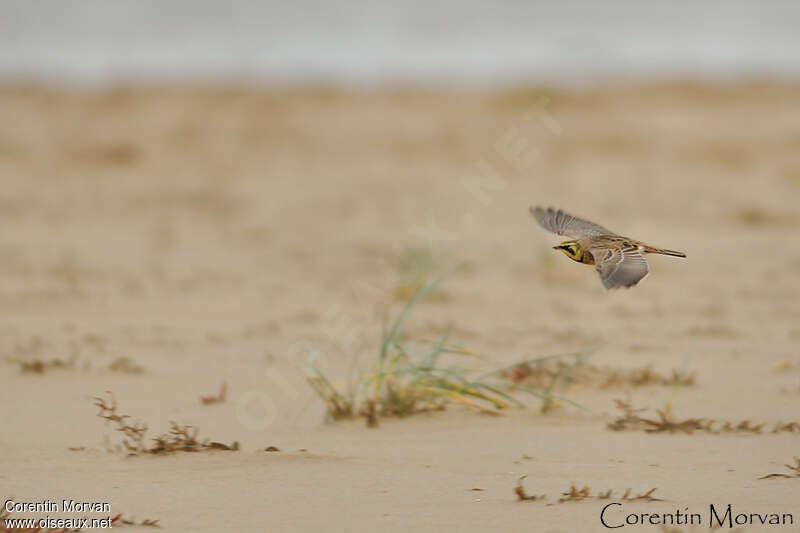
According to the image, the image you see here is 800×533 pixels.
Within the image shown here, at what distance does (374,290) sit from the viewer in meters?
9.16

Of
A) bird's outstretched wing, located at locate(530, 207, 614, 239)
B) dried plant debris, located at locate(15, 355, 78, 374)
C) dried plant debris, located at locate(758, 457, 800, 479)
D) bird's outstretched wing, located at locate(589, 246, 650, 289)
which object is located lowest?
dried plant debris, located at locate(758, 457, 800, 479)

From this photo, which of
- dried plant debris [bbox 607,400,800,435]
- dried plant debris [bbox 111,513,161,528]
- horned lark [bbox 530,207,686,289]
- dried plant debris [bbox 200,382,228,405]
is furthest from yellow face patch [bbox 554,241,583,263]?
dried plant debris [bbox 200,382,228,405]

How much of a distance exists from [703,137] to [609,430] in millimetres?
12149

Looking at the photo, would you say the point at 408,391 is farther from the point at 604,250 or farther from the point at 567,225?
the point at 604,250

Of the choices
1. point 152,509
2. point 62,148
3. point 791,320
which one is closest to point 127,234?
point 62,148

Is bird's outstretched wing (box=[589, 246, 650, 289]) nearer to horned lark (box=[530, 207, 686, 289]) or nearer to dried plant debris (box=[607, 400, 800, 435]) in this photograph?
horned lark (box=[530, 207, 686, 289])

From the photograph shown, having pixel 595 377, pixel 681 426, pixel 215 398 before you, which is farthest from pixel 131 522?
pixel 595 377

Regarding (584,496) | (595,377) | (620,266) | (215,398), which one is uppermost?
(620,266)

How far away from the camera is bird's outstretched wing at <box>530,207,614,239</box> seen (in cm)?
459

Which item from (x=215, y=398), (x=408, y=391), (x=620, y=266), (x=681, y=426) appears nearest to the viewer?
(x=620, y=266)

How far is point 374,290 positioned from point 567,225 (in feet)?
14.7

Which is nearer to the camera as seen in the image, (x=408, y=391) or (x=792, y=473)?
(x=792, y=473)

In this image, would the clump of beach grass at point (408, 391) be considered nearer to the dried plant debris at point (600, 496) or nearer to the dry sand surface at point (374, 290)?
the dry sand surface at point (374, 290)

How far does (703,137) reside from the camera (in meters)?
16.5
